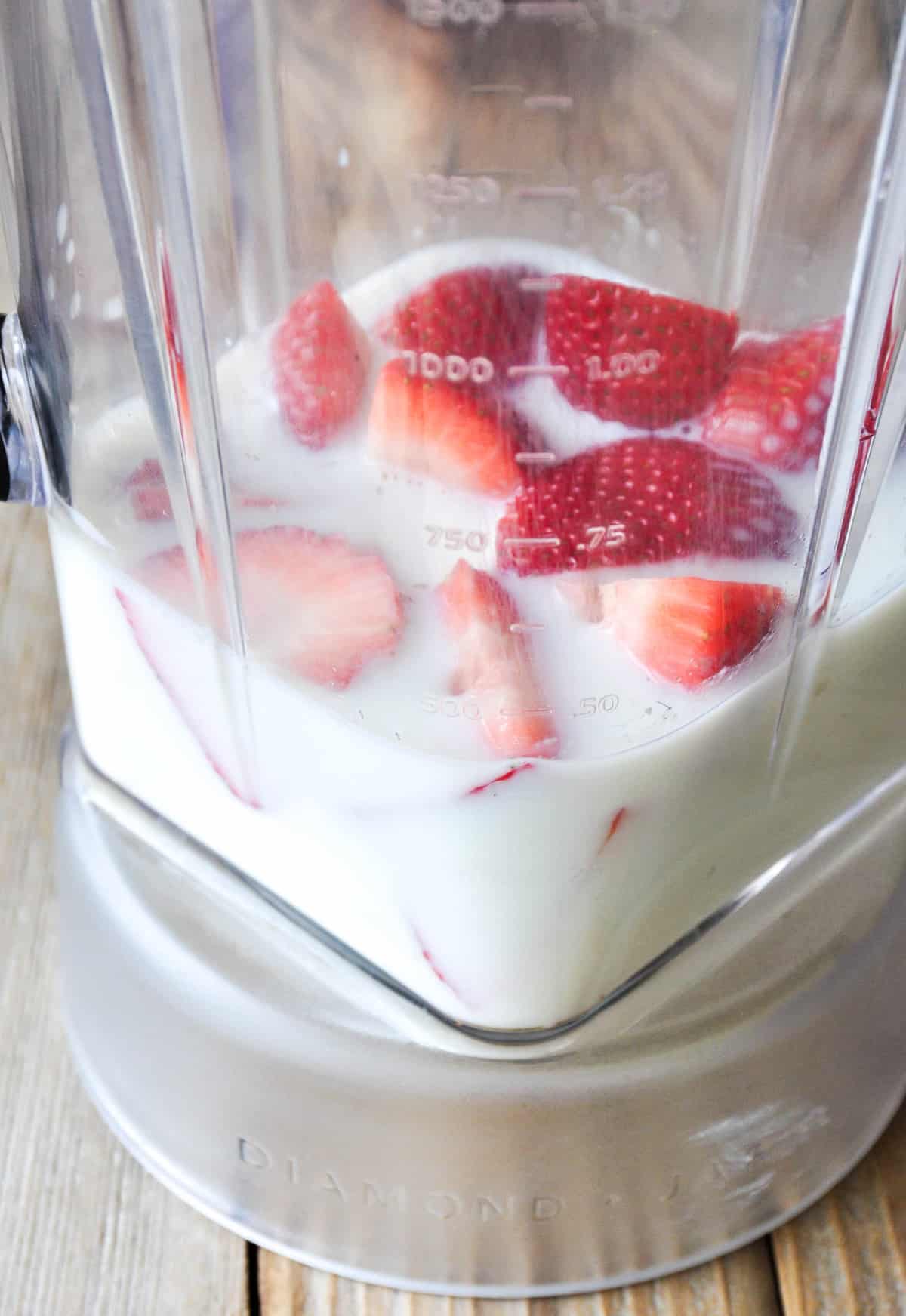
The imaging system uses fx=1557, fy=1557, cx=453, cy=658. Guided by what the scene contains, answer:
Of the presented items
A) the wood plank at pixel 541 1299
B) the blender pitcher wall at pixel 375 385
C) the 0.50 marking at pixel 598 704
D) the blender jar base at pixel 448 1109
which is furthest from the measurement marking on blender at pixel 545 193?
the wood plank at pixel 541 1299

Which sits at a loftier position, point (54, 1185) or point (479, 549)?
point (479, 549)

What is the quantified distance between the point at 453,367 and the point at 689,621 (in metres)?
0.10

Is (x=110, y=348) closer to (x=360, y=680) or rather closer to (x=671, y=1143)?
(x=360, y=680)

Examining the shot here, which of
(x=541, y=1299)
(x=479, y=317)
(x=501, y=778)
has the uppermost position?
(x=479, y=317)

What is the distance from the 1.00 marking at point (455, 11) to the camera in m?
0.33

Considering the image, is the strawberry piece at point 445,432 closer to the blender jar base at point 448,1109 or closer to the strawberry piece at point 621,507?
the strawberry piece at point 621,507

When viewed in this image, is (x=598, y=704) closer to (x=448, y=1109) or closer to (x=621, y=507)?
(x=621, y=507)

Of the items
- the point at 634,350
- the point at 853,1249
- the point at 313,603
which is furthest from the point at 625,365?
the point at 853,1249

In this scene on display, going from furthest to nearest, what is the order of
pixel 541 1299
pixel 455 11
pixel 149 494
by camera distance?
pixel 541 1299 < pixel 149 494 < pixel 455 11

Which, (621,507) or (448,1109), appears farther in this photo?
(448,1109)

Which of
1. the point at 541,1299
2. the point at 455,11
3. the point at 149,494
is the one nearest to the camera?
the point at 455,11

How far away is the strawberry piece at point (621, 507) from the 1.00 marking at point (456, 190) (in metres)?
0.07

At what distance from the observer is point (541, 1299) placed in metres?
0.57

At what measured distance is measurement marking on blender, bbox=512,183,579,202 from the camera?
0.36 metres
